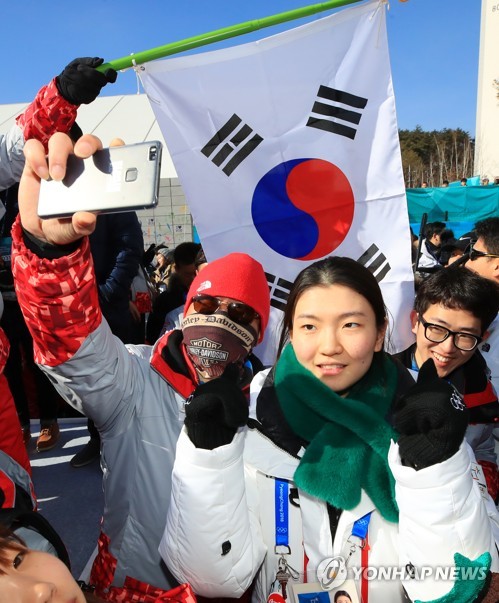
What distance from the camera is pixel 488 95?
30.5 metres

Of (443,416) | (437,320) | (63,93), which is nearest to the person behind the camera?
(443,416)

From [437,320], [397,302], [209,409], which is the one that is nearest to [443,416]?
[209,409]

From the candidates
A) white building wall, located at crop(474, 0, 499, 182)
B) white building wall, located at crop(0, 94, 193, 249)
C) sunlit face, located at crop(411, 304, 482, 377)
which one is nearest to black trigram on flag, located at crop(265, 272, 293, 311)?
sunlit face, located at crop(411, 304, 482, 377)

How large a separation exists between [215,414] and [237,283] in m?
0.65

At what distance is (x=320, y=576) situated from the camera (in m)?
1.23

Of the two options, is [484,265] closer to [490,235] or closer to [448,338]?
[490,235]

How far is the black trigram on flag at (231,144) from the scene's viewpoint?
2275 mm

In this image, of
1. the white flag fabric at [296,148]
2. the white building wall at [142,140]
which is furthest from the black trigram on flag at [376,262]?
→ the white building wall at [142,140]

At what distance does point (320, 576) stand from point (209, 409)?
1.69 feet

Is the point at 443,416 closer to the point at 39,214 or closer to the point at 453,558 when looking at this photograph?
the point at 453,558

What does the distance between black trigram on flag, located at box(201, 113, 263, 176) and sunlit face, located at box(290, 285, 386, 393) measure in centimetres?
111

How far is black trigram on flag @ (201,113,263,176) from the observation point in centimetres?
228

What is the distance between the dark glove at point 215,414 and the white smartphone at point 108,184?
0.42 metres

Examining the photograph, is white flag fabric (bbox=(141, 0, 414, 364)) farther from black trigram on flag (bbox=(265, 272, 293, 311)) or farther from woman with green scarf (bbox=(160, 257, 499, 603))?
woman with green scarf (bbox=(160, 257, 499, 603))
